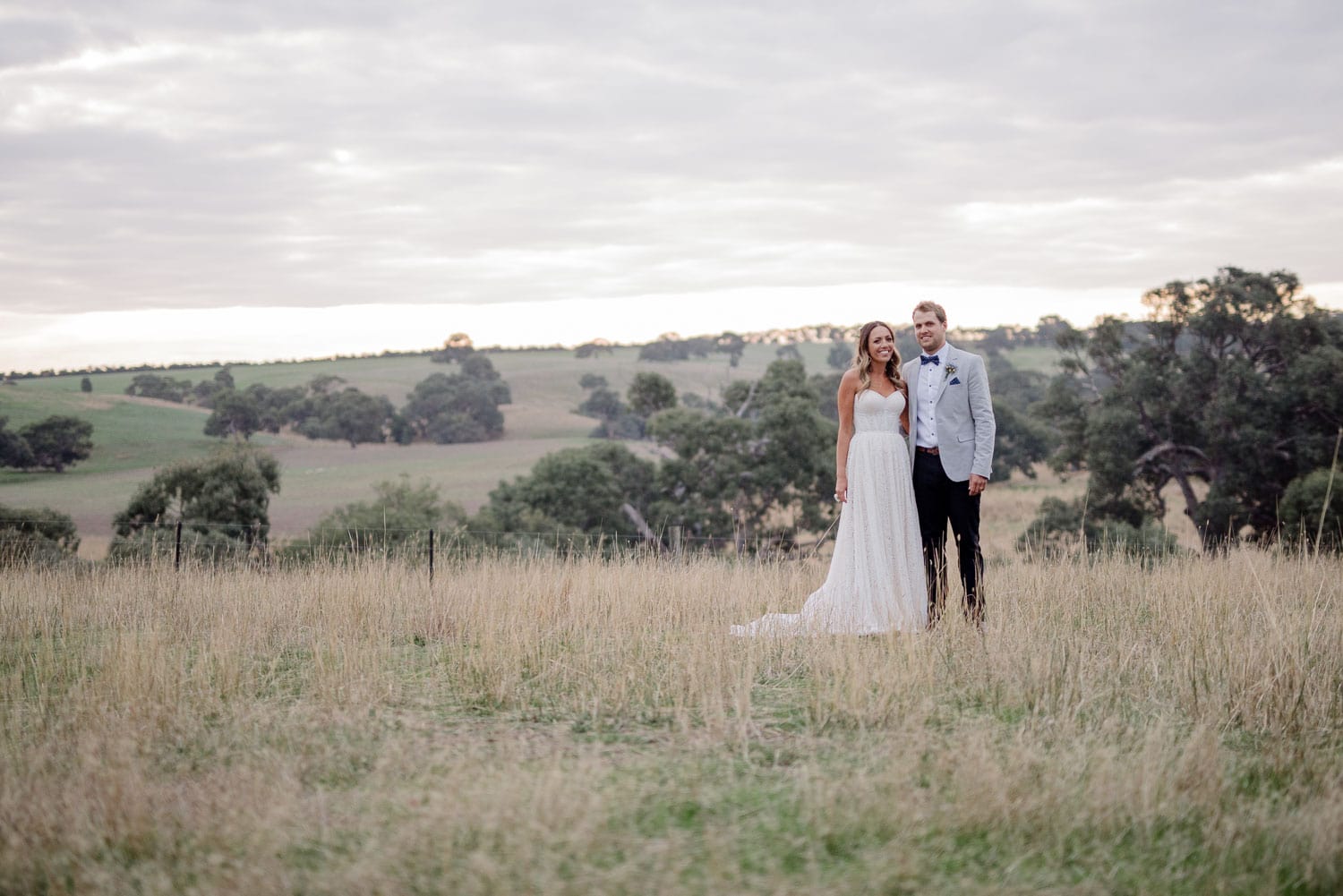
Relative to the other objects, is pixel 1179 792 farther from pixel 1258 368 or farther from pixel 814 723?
pixel 1258 368

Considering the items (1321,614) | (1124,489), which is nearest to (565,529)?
(1124,489)

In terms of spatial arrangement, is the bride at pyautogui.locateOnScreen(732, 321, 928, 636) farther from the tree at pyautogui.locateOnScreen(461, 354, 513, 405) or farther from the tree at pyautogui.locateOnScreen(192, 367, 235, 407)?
the tree at pyautogui.locateOnScreen(461, 354, 513, 405)

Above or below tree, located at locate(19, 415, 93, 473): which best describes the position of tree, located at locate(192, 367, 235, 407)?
above

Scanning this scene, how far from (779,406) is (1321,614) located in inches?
1000

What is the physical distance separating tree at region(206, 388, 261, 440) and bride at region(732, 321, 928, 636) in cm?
5464

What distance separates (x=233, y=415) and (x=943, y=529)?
58.6 metres

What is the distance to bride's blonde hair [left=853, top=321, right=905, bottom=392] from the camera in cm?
721

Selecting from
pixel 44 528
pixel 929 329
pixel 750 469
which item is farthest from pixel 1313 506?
pixel 44 528

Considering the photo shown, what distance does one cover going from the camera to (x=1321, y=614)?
6656 mm

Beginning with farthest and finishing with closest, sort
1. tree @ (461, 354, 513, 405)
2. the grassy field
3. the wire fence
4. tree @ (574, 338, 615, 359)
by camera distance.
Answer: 1. tree @ (574, 338, 615, 359)
2. tree @ (461, 354, 513, 405)
3. the grassy field
4. the wire fence

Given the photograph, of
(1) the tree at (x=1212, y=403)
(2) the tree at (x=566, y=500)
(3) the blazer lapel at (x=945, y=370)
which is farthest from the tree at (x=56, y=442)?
(3) the blazer lapel at (x=945, y=370)

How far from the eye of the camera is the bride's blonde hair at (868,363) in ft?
23.6

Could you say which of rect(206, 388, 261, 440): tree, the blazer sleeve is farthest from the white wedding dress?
rect(206, 388, 261, 440): tree

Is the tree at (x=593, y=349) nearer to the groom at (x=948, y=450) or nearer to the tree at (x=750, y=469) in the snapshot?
the tree at (x=750, y=469)
